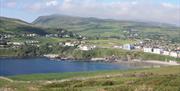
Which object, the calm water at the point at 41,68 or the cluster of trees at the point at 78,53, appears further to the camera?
the cluster of trees at the point at 78,53

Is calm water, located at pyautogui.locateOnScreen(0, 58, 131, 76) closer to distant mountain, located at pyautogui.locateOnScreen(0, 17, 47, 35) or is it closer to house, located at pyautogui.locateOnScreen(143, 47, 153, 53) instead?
house, located at pyautogui.locateOnScreen(143, 47, 153, 53)

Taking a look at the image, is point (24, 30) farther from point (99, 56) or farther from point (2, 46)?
point (99, 56)

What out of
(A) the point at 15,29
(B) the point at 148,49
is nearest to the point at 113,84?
(B) the point at 148,49

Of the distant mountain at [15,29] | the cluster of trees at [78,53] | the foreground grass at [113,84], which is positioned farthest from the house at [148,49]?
the foreground grass at [113,84]

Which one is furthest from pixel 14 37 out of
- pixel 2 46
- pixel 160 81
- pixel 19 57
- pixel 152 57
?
pixel 160 81

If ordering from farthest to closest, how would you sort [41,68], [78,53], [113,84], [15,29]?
[15,29]
[78,53]
[41,68]
[113,84]

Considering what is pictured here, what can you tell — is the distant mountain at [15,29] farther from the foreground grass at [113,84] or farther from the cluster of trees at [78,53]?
the foreground grass at [113,84]

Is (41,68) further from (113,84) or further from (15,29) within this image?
(15,29)

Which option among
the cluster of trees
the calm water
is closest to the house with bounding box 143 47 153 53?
the cluster of trees

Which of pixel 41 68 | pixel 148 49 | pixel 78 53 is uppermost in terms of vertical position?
pixel 41 68

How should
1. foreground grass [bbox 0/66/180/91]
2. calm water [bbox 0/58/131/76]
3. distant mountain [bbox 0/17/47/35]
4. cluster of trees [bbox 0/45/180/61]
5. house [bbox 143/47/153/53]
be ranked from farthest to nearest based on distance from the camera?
distant mountain [bbox 0/17/47/35], house [bbox 143/47/153/53], cluster of trees [bbox 0/45/180/61], calm water [bbox 0/58/131/76], foreground grass [bbox 0/66/180/91]

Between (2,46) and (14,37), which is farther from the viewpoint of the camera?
(14,37)
